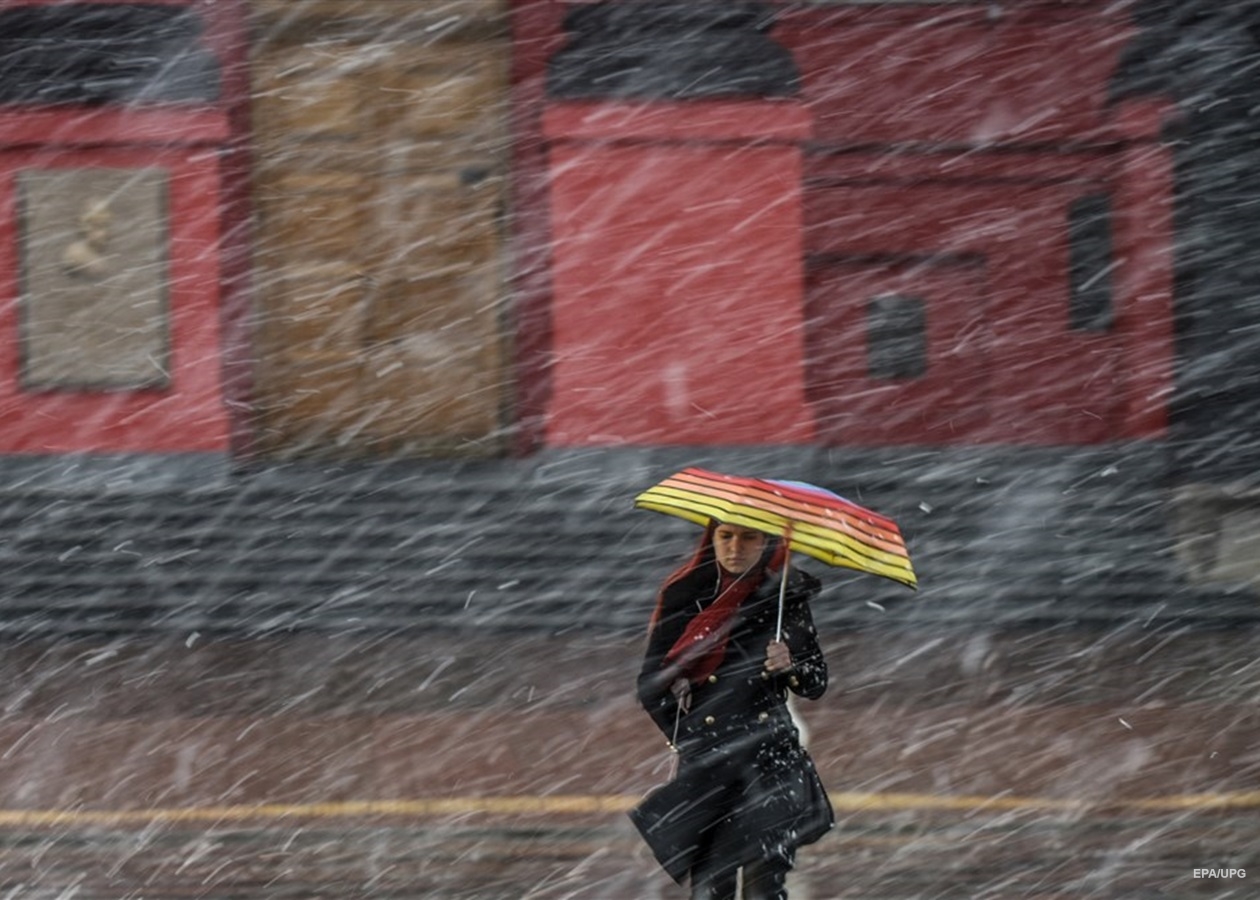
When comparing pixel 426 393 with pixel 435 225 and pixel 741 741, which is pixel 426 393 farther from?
pixel 741 741

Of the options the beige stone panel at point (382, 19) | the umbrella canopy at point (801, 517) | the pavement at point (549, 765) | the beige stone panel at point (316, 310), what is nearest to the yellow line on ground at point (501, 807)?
the pavement at point (549, 765)

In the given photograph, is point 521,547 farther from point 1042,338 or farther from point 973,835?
point 973,835

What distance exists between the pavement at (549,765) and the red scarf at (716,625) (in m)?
0.84

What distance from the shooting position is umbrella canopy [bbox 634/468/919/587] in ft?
16.7

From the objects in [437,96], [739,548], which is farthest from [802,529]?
[437,96]

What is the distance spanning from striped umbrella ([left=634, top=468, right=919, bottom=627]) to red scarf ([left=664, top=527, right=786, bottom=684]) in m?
0.11

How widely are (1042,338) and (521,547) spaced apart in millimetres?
4310

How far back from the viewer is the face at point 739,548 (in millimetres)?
5273

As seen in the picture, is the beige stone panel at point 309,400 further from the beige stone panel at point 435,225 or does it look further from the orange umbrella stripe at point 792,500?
the orange umbrella stripe at point 792,500

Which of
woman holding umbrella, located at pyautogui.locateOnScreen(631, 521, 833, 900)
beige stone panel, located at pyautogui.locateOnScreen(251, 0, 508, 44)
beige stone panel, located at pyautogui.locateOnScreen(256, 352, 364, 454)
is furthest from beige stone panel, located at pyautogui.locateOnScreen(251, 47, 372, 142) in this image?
woman holding umbrella, located at pyautogui.locateOnScreen(631, 521, 833, 900)

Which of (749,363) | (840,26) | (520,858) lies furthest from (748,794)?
(840,26)

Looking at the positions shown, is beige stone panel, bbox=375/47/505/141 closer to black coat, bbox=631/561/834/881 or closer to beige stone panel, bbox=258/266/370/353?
beige stone panel, bbox=258/266/370/353

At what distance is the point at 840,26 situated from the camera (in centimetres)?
1398

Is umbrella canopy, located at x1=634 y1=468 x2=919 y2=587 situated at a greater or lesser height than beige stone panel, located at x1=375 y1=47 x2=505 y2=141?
greater
